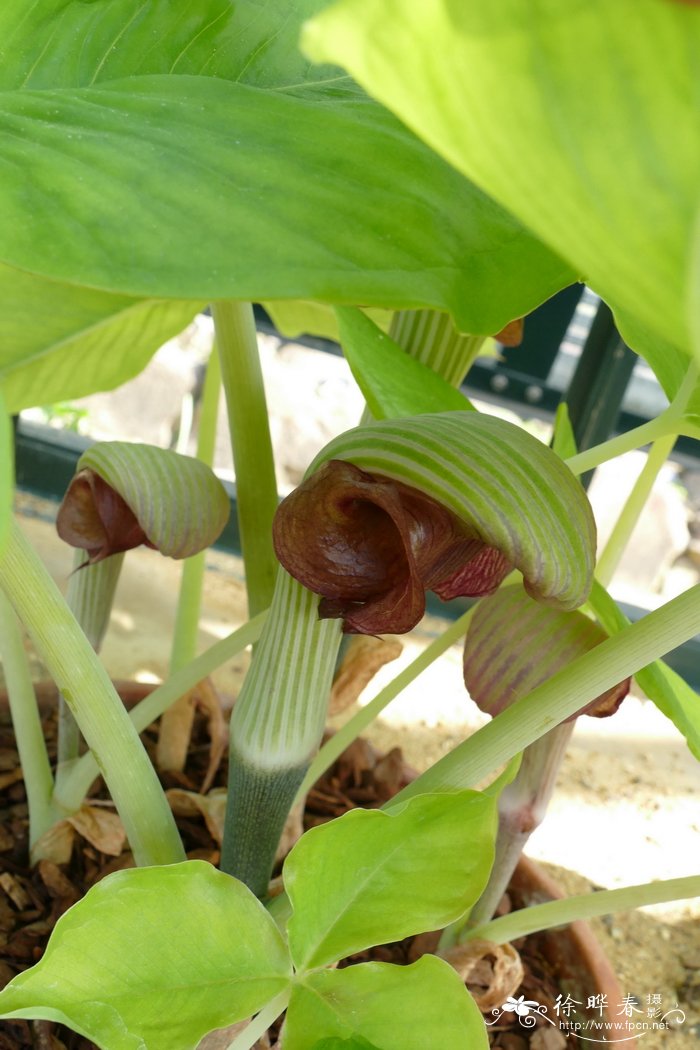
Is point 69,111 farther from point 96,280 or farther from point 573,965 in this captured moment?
point 573,965

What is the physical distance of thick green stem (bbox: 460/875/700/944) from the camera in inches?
Result: 14.9

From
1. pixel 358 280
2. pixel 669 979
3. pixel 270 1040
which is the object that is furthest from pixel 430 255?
pixel 669 979

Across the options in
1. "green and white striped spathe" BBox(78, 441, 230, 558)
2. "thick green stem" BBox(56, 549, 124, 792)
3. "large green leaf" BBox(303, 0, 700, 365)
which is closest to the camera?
"large green leaf" BBox(303, 0, 700, 365)

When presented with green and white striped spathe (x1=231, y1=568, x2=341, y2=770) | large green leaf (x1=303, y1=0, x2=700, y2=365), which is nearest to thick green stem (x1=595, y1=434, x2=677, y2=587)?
green and white striped spathe (x1=231, y1=568, x2=341, y2=770)

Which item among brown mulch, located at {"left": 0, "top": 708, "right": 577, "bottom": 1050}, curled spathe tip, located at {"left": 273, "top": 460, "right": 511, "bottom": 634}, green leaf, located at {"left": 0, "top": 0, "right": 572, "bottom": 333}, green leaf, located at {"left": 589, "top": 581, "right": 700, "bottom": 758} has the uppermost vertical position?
green leaf, located at {"left": 0, "top": 0, "right": 572, "bottom": 333}

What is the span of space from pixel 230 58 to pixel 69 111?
0.08 metres

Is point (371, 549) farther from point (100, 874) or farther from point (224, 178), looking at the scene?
point (100, 874)

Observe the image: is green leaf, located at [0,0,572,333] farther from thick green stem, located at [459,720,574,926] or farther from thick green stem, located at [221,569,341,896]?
thick green stem, located at [459,720,574,926]

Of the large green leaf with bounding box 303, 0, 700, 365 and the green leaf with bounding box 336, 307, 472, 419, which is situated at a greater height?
the large green leaf with bounding box 303, 0, 700, 365

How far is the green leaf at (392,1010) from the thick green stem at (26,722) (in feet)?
0.70

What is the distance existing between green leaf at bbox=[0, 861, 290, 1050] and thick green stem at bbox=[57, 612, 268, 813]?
0.12 metres

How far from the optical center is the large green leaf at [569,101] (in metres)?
0.13

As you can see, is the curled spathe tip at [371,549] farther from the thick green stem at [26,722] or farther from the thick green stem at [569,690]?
the thick green stem at [26,722]

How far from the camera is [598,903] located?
39 cm
